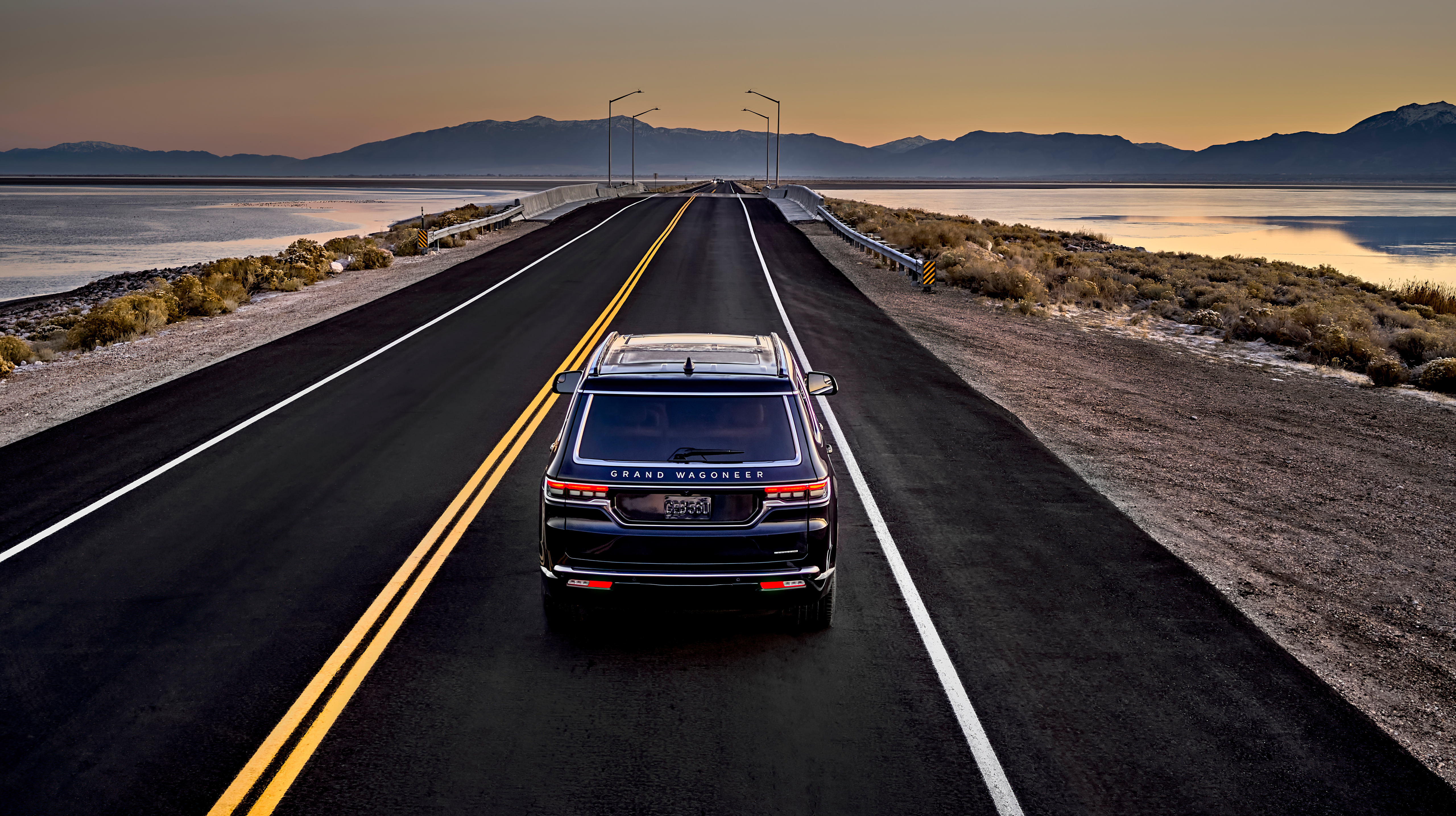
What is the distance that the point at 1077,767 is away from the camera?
4.73 m

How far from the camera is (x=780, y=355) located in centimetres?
641

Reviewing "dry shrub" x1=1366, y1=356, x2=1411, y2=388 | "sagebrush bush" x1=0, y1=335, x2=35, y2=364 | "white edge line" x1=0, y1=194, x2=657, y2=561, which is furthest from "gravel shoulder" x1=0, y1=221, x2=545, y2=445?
"dry shrub" x1=1366, y1=356, x2=1411, y2=388

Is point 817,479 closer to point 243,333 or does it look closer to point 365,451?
point 365,451

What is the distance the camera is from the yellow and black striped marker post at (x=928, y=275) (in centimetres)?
2530

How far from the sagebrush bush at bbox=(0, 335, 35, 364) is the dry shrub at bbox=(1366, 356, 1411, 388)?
22.4m

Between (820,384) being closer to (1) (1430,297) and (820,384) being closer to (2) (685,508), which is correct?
(2) (685,508)

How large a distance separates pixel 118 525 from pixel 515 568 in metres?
3.74

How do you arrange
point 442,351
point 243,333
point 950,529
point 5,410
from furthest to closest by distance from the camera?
point 243,333, point 442,351, point 5,410, point 950,529

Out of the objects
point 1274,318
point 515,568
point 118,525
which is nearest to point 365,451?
point 118,525

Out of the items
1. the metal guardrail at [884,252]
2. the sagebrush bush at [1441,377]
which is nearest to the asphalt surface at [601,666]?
the sagebrush bush at [1441,377]

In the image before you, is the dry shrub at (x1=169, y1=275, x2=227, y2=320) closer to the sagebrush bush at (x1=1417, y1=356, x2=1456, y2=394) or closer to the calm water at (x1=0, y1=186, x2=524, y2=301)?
the calm water at (x1=0, y1=186, x2=524, y2=301)

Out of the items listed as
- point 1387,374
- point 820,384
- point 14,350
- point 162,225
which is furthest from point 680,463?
point 162,225

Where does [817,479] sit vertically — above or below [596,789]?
above

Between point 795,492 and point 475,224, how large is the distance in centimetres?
3578
